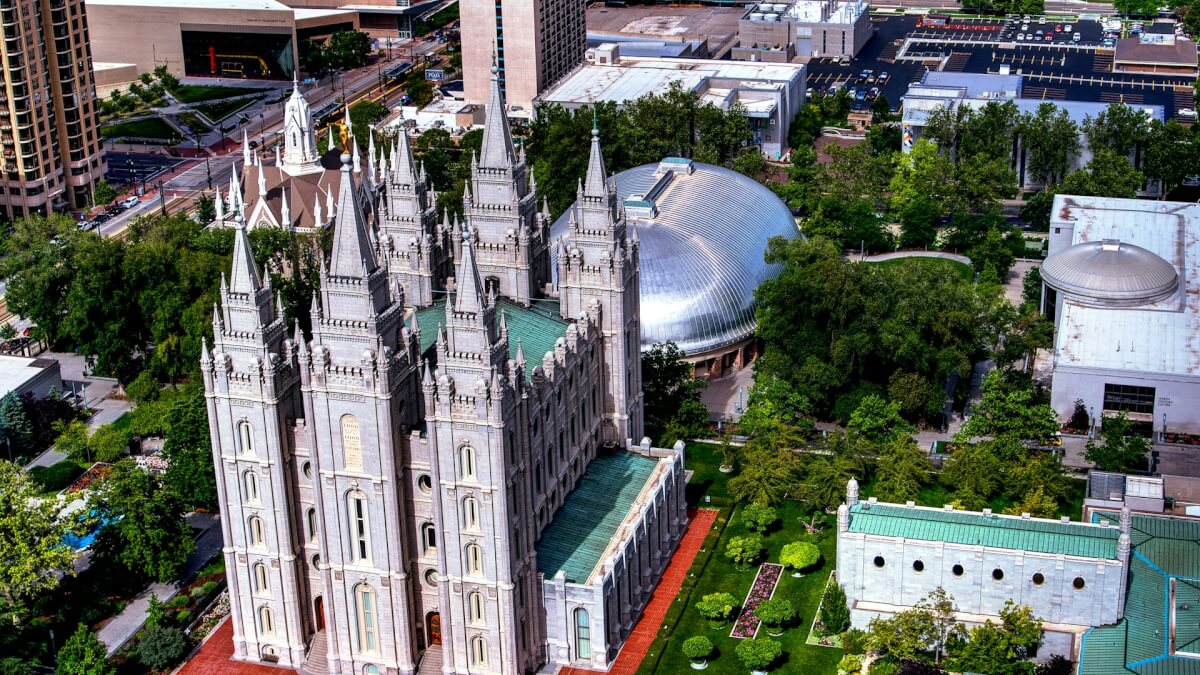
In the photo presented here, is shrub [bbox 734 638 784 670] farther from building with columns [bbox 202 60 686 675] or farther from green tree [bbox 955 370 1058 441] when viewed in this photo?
green tree [bbox 955 370 1058 441]

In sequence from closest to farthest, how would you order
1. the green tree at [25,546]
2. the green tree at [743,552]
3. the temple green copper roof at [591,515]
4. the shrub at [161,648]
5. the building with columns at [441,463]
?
the building with columns at [441,463] < the shrub at [161,648] < the temple green copper roof at [591,515] < the green tree at [25,546] < the green tree at [743,552]

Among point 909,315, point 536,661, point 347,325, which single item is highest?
point 347,325

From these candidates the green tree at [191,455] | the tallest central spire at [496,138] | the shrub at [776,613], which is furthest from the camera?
the green tree at [191,455]

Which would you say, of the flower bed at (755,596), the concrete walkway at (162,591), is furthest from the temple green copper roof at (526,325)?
the concrete walkway at (162,591)

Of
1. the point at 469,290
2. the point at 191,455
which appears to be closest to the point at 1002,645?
the point at 469,290

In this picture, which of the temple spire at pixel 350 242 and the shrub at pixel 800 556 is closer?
the temple spire at pixel 350 242

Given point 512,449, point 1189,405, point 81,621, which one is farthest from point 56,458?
point 1189,405

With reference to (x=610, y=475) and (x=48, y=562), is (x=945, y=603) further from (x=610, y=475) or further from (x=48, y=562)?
(x=48, y=562)

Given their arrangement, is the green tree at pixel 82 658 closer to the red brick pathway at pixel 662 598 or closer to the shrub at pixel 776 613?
the red brick pathway at pixel 662 598
